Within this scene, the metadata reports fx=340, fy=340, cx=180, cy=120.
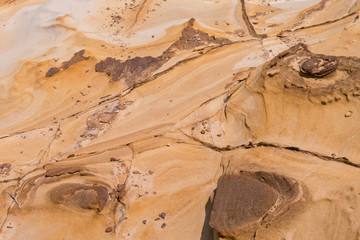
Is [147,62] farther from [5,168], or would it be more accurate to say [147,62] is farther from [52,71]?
[5,168]

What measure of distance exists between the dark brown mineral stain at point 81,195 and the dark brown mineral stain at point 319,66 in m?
3.38

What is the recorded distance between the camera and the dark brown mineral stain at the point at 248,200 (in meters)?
3.60

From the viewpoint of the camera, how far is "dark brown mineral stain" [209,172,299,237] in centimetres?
360

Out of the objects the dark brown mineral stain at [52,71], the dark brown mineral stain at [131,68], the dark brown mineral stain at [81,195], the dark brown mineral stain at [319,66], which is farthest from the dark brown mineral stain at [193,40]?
the dark brown mineral stain at [81,195]

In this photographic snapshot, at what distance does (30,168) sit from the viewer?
18.5 feet

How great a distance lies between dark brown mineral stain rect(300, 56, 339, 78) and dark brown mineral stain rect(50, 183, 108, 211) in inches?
133

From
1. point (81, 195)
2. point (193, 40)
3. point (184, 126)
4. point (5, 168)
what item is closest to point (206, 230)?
point (81, 195)

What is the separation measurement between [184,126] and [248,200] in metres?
2.16

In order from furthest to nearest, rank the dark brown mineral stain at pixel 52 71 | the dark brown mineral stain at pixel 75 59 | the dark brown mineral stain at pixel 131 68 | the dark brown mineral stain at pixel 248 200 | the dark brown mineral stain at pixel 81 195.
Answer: the dark brown mineral stain at pixel 75 59
the dark brown mineral stain at pixel 52 71
the dark brown mineral stain at pixel 131 68
the dark brown mineral stain at pixel 81 195
the dark brown mineral stain at pixel 248 200

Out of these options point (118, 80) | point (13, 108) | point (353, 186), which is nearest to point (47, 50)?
point (13, 108)

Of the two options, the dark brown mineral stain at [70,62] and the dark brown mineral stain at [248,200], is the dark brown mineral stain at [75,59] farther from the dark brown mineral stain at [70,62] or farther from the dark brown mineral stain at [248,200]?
the dark brown mineral stain at [248,200]

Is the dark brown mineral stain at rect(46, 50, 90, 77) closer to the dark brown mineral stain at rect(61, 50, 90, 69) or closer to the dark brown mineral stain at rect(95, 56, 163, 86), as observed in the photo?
the dark brown mineral stain at rect(61, 50, 90, 69)

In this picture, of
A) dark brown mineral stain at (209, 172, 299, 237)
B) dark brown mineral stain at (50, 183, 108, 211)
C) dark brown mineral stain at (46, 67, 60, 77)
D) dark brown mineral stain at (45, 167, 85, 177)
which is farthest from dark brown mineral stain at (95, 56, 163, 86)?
dark brown mineral stain at (209, 172, 299, 237)

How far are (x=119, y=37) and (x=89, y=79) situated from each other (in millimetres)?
1625
